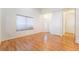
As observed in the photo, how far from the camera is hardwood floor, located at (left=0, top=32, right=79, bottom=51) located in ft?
6.96

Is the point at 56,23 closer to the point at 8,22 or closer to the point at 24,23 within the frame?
the point at 24,23

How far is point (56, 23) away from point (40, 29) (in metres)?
0.34

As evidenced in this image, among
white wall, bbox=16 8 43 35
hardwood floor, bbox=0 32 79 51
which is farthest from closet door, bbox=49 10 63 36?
white wall, bbox=16 8 43 35

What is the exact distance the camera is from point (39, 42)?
2.14 m

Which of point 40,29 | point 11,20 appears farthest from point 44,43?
point 11,20

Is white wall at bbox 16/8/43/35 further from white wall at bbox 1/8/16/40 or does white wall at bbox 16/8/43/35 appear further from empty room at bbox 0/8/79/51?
white wall at bbox 1/8/16/40

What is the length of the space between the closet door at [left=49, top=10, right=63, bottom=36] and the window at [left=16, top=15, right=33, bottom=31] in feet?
1.33

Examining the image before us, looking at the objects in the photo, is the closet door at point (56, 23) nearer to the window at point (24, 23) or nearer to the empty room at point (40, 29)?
the empty room at point (40, 29)

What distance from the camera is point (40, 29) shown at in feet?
7.06

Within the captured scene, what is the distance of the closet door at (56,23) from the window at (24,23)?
16.0 inches

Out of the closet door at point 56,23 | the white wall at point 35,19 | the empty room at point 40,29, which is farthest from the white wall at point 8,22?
the closet door at point 56,23

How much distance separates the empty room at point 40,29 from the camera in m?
2.10
